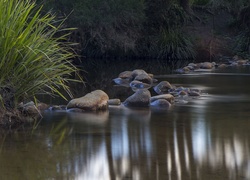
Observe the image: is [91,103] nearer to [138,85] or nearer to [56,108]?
[56,108]

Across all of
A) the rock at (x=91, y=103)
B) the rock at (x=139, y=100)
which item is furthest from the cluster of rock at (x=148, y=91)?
the rock at (x=91, y=103)

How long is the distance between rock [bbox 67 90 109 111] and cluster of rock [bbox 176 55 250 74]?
1118 centimetres

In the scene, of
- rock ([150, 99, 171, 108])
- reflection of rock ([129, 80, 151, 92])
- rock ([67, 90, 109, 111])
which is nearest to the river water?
rock ([67, 90, 109, 111])

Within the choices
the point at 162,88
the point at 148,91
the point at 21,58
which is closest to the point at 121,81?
the point at 162,88

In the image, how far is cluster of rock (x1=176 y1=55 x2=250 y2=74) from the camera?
87.6ft

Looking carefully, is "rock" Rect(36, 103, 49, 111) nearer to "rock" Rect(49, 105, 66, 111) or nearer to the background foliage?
"rock" Rect(49, 105, 66, 111)

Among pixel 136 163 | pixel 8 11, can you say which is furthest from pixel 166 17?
pixel 136 163

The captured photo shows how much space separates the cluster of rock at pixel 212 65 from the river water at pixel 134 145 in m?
11.3

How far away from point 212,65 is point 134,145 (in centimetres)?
1878

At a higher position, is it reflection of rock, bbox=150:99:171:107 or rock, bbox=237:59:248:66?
rock, bbox=237:59:248:66

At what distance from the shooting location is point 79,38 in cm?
3069

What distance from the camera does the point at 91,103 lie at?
14.4 metres

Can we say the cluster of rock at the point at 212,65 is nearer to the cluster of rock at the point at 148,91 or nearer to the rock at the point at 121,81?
the rock at the point at 121,81

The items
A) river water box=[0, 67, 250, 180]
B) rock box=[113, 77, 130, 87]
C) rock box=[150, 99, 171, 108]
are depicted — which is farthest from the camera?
rock box=[113, 77, 130, 87]
